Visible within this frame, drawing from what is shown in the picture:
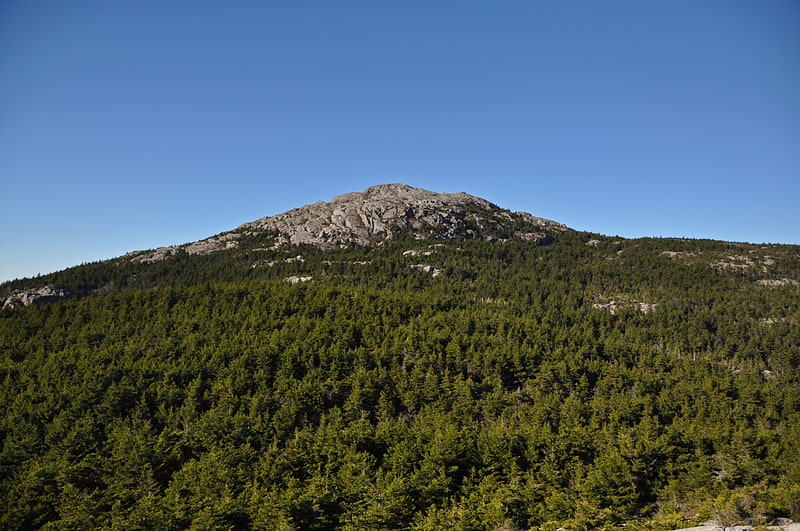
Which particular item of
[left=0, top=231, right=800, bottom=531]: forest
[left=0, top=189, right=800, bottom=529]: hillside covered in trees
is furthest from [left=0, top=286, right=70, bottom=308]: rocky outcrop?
[left=0, top=231, right=800, bottom=531]: forest

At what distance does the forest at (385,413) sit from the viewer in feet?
168

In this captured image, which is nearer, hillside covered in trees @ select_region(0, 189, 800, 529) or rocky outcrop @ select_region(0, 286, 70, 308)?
hillside covered in trees @ select_region(0, 189, 800, 529)

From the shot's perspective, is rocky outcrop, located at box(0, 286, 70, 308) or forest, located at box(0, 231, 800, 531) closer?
forest, located at box(0, 231, 800, 531)

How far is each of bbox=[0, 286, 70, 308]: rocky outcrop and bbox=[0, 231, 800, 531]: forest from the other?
49307 mm

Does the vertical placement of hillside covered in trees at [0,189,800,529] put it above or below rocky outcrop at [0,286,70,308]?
below

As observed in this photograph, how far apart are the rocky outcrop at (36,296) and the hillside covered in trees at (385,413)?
41.1 m

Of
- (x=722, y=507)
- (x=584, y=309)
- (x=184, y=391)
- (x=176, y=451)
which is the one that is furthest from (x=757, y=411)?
(x=184, y=391)

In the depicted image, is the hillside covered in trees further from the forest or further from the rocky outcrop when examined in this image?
the rocky outcrop

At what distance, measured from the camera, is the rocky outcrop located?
169 metres

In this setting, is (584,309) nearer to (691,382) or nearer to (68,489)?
(691,382)

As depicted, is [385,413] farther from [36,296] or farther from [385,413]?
[36,296]

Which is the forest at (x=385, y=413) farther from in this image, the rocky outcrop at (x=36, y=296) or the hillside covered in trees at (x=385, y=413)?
the rocky outcrop at (x=36, y=296)

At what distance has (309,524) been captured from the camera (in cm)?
5038

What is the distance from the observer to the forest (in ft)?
168
